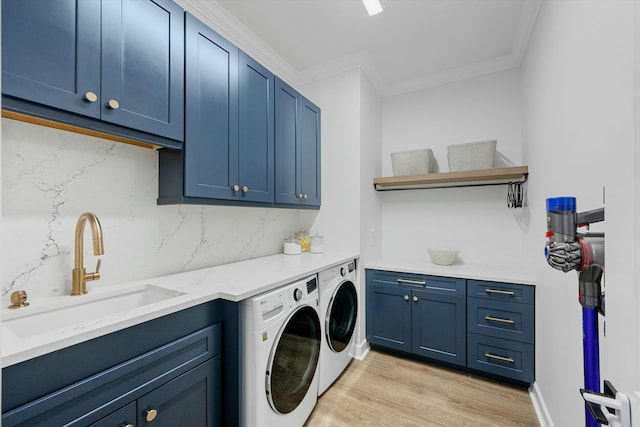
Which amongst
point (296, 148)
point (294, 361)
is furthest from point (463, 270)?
point (296, 148)

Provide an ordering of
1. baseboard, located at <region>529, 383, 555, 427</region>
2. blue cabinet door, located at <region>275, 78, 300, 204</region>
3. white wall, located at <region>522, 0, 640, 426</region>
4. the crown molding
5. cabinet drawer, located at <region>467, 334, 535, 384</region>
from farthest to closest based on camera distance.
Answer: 1. blue cabinet door, located at <region>275, 78, 300, 204</region>
2. cabinet drawer, located at <region>467, 334, 535, 384</region>
3. the crown molding
4. baseboard, located at <region>529, 383, 555, 427</region>
5. white wall, located at <region>522, 0, 640, 426</region>

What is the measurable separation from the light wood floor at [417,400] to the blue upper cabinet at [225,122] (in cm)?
147

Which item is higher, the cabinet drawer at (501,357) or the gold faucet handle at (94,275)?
the gold faucet handle at (94,275)

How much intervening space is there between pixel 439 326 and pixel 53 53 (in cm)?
276

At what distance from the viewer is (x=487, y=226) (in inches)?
105

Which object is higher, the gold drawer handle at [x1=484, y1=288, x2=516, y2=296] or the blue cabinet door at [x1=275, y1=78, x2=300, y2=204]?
the blue cabinet door at [x1=275, y1=78, x2=300, y2=204]

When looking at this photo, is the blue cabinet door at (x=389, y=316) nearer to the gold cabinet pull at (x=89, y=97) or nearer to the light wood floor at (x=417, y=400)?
the light wood floor at (x=417, y=400)

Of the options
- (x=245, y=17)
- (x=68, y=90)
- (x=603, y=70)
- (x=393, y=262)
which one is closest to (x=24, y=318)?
(x=68, y=90)

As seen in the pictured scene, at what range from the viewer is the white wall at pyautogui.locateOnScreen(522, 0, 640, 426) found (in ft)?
1.75

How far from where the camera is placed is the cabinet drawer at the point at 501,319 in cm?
204

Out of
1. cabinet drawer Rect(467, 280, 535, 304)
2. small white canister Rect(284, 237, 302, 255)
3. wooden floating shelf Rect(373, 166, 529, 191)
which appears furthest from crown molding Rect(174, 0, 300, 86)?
cabinet drawer Rect(467, 280, 535, 304)

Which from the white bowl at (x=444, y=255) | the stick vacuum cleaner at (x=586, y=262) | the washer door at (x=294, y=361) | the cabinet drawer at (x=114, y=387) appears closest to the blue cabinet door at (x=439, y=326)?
the white bowl at (x=444, y=255)

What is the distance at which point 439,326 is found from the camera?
2318mm

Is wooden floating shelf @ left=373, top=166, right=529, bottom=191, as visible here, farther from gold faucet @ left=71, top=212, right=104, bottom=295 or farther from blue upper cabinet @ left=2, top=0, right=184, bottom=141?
gold faucet @ left=71, top=212, right=104, bottom=295
